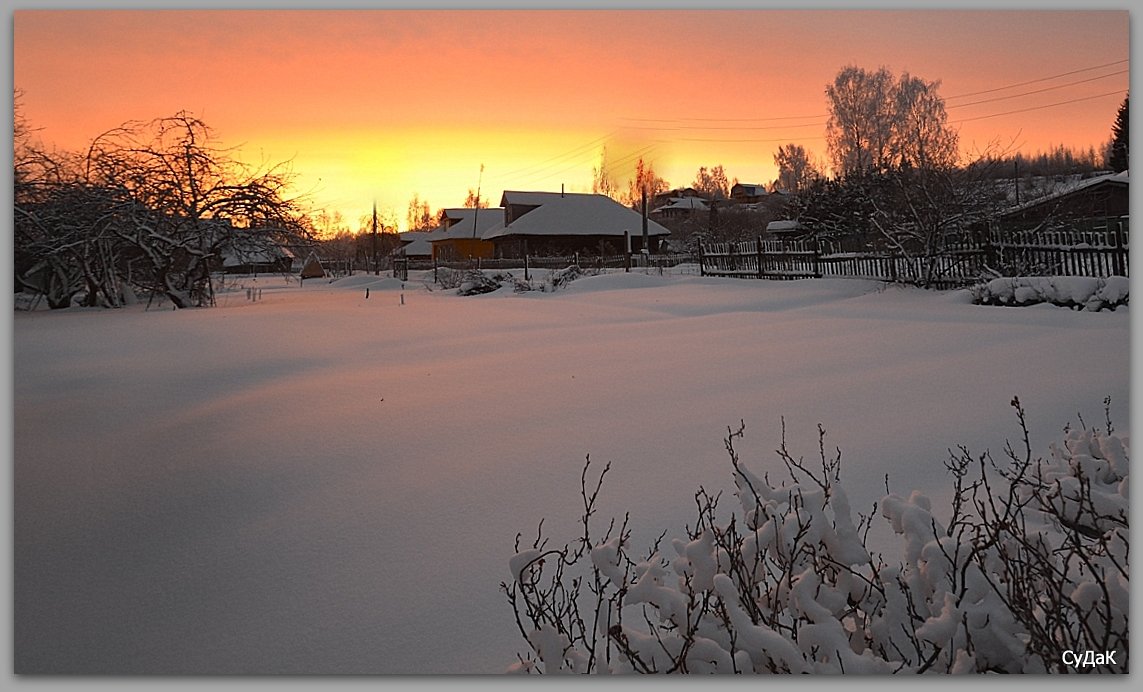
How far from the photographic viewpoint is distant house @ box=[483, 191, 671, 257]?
35656 millimetres

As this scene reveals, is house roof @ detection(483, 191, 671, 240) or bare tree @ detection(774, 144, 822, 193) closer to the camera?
bare tree @ detection(774, 144, 822, 193)

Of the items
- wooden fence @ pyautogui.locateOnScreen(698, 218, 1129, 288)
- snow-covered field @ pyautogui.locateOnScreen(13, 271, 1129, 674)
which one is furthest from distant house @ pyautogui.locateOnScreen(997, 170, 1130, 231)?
snow-covered field @ pyautogui.locateOnScreen(13, 271, 1129, 674)

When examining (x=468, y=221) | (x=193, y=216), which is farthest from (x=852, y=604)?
(x=468, y=221)

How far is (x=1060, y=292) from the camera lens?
7434mm

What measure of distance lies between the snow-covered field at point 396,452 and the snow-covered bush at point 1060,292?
0.36 m

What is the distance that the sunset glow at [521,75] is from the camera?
136 inches

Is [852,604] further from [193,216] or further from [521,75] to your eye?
[193,216]

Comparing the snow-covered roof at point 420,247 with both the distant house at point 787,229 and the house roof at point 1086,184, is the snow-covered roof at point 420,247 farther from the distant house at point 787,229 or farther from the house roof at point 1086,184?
the house roof at point 1086,184

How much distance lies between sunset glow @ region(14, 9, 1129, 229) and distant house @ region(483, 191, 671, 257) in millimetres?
30767

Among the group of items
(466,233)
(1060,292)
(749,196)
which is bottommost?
(1060,292)

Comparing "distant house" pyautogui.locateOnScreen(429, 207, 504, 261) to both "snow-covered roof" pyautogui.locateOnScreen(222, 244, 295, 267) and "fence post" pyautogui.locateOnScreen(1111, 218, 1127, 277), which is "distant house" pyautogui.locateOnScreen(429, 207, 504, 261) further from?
"fence post" pyautogui.locateOnScreen(1111, 218, 1127, 277)

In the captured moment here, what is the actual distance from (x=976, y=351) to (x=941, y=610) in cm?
426

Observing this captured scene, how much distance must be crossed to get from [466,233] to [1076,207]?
124 feet

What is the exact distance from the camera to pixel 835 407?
171 inches
